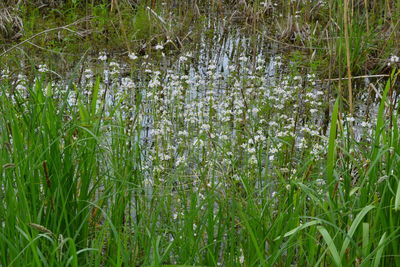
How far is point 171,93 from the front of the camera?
555 cm

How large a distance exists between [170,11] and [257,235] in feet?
19.7

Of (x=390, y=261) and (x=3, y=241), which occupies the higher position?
(x=3, y=241)

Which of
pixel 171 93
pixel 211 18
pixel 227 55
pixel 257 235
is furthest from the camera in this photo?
pixel 211 18

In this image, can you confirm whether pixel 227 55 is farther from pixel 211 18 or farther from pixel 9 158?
pixel 9 158

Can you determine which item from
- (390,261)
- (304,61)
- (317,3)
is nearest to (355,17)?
(304,61)

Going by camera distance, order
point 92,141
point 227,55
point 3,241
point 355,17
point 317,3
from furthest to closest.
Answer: point 317,3 < point 227,55 < point 355,17 < point 92,141 < point 3,241

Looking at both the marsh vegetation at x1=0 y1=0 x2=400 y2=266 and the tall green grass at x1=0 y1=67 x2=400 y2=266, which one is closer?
the tall green grass at x1=0 y1=67 x2=400 y2=266

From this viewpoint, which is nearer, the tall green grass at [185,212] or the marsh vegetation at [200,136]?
the tall green grass at [185,212]

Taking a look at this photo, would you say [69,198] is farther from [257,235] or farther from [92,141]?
[257,235]

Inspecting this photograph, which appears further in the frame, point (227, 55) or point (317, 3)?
point (317, 3)

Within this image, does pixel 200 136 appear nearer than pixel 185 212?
No

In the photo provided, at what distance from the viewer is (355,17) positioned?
6.85m

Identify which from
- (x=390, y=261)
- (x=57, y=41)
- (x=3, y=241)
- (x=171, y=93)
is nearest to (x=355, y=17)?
(x=171, y=93)

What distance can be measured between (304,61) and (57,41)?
9.44 feet
